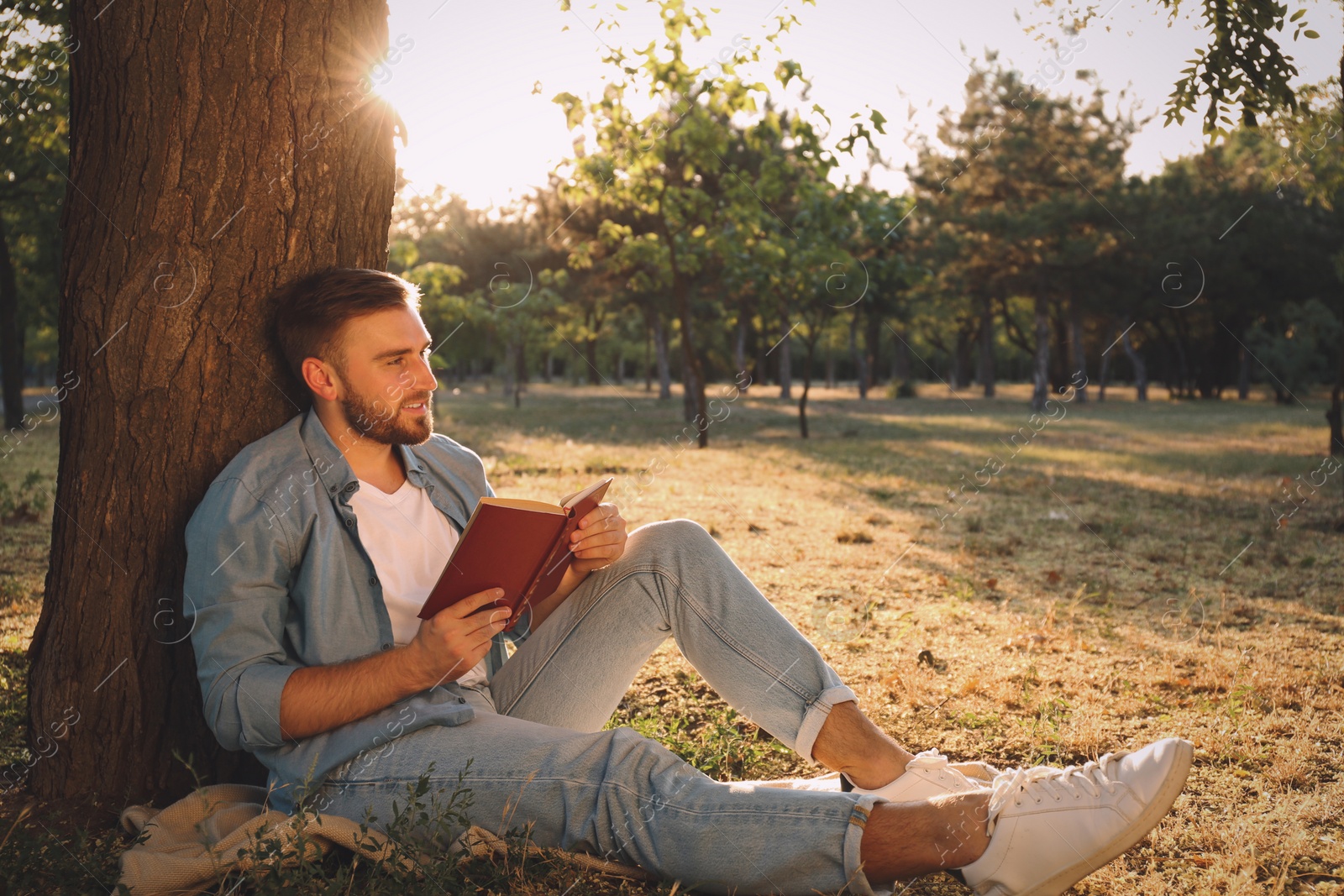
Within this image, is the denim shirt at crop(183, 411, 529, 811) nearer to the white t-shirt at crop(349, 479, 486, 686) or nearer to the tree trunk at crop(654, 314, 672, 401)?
the white t-shirt at crop(349, 479, 486, 686)

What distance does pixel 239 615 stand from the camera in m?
2.21

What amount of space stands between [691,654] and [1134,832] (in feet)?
3.82

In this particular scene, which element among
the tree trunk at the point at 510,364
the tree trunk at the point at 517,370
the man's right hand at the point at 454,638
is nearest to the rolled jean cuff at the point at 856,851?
the man's right hand at the point at 454,638

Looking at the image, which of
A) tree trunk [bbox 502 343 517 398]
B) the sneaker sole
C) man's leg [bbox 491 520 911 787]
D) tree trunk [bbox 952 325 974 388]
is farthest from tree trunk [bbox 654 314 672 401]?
the sneaker sole

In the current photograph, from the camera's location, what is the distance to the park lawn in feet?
9.00

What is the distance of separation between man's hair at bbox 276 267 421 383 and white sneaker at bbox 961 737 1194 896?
6.73ft

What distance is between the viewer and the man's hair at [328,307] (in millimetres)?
2574

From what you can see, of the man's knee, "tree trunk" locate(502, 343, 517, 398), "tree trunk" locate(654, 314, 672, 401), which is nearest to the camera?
the man's knee

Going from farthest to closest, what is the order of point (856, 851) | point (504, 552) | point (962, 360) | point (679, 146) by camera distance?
point (962, 360) < point (679, 146) < point (504, 552) < point (856, 851)

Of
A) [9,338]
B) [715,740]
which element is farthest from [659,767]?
[9,338]

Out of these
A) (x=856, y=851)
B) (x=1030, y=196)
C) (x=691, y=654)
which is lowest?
(x=856, y=851)

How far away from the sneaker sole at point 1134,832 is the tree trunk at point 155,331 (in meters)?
2.13

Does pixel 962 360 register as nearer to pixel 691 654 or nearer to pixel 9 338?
pixel 9 338

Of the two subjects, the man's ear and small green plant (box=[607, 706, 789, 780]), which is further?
small green plant (box=[607, 706, 789, 780])
